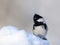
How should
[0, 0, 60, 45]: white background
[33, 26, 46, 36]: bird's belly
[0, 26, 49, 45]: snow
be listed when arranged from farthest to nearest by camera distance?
[0, 0, 60, 45]: white background → [33, 26, 46, 36]: bird's belly → [0, 26, 49, 45]: snow

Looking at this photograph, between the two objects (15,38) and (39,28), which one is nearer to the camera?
(15,38)

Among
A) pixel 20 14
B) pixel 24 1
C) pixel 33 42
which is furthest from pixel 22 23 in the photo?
pixel 33 42

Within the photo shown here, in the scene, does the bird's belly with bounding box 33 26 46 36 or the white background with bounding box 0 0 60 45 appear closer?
the bird's belly with bounding box 33 26 46 36

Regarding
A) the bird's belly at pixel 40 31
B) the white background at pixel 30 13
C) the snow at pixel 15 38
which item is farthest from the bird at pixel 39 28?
the white background at pixel 30 13

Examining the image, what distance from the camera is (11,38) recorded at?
1.94ft

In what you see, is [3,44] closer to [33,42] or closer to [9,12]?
[33,42]

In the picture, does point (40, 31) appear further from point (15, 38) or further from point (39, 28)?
point (15, 38)

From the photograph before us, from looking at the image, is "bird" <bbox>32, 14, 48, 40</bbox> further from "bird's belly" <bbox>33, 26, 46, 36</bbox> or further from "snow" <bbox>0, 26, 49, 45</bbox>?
"snow" <bbox>0, 26, 49, 45</bbox>

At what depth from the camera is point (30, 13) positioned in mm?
1428

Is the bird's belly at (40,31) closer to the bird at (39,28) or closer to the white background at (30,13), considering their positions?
the bird at (39,28)

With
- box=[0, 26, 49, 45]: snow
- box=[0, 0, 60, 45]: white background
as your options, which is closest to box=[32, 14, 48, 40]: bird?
box=[0, 26, 49, 45]: snow

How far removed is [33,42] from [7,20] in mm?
947

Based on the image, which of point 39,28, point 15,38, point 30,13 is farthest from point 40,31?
A: point 30,13

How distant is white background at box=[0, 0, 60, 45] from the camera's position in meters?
1.35
